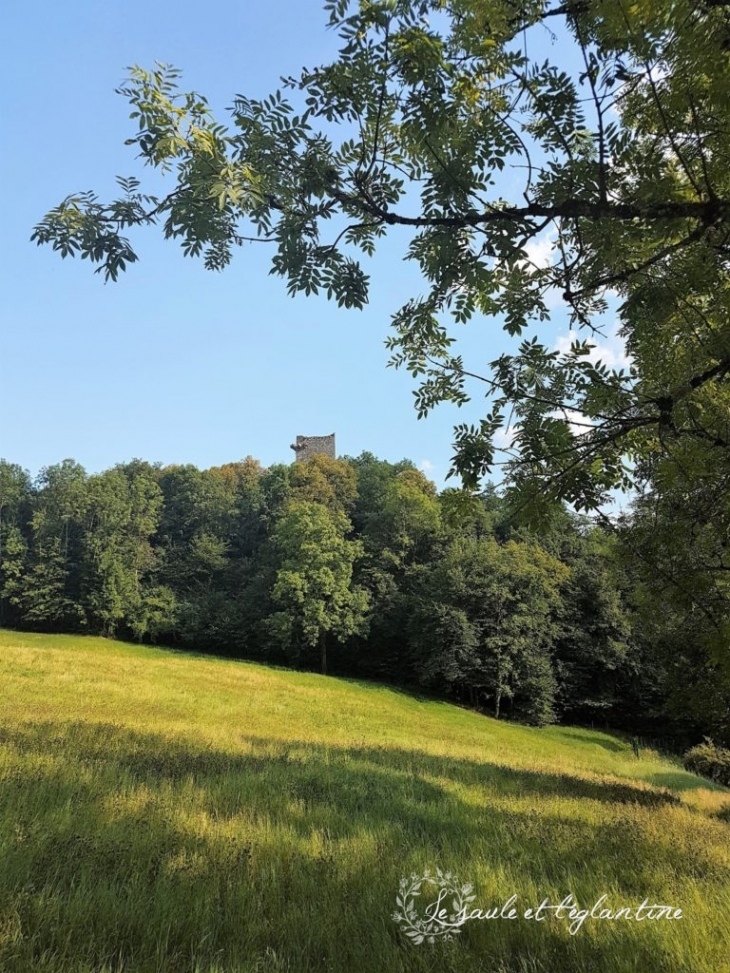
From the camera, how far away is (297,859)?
396cm

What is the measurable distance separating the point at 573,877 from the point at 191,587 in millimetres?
50294

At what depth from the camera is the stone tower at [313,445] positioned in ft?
221

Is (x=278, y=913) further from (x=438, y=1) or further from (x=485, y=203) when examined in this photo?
(x=438, y=1)

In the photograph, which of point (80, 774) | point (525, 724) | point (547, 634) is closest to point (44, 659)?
point (80, 774)

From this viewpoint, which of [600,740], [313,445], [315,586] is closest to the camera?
[600,740]

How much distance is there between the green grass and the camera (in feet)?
8.98

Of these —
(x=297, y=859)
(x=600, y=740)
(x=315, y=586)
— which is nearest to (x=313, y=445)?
(x=315, y=586)

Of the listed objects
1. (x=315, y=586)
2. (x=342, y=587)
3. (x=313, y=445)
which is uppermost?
(x=313, y=445)
